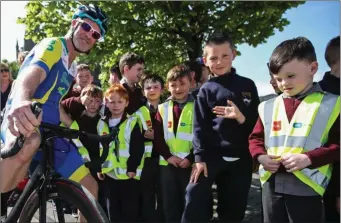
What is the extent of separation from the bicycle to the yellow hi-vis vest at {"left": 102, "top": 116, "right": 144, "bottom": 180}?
1.83 m

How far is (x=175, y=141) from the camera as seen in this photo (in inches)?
156

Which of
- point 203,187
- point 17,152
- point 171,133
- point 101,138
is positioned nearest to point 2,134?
point 17,152

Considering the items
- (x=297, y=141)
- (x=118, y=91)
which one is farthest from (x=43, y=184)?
(x=118, y=91)

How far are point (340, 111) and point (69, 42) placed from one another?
199cm

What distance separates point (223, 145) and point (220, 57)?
750 millimetres

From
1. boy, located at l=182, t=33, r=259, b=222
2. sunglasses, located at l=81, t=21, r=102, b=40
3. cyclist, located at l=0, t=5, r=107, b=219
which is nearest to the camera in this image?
cyclist, located at l=0, t=5, r=107, b=219

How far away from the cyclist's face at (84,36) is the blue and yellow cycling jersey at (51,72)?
13 centimetres

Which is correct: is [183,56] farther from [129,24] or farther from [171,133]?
[171,133]

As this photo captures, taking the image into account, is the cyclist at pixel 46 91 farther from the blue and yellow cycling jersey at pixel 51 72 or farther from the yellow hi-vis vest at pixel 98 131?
the yellow hi-vis vest at pixel 98 131

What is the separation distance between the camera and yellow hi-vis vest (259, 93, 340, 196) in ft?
7.98

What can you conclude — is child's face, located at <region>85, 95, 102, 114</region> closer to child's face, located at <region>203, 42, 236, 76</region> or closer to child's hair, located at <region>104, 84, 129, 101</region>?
child's hair, located at <region>104, 84, 129, 101</region>

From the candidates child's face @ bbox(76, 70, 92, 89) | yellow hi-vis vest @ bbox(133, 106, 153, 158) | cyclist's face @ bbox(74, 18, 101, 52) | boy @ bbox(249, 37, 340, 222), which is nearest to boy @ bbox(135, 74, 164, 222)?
yellow hi-vis vest @ bbox(133, 106, 153, 158)

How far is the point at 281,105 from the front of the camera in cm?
261

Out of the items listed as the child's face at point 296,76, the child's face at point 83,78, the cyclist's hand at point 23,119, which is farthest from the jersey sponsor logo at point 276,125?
the child's face at point 83,78
